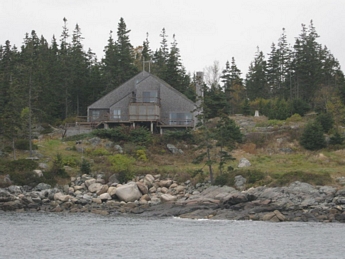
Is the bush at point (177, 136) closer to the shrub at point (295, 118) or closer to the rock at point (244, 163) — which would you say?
the rock at point (244, 163)

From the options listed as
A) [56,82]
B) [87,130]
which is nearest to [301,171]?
[87,130]

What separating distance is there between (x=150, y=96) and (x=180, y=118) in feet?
15.2

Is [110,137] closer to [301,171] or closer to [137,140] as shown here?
[137,140]

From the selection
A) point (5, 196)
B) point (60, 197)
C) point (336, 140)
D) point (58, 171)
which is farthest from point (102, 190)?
point (336, 140)

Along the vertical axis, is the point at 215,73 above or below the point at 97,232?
above

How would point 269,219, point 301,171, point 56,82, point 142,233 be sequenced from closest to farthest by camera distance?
1. point 142,233
2. point 269,219
3. point 301,171
4. point 56,82

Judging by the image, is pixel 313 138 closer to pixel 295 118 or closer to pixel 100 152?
pixel 295 118

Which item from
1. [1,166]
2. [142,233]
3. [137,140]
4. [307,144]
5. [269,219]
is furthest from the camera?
[137,140]

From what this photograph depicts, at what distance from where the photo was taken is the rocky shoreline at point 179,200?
1538 inches

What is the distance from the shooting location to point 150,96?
68000 millimetres

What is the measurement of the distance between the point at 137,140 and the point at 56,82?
23111 mm

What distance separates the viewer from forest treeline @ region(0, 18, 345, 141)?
7119 centimetres

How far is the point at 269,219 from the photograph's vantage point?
37.8 m

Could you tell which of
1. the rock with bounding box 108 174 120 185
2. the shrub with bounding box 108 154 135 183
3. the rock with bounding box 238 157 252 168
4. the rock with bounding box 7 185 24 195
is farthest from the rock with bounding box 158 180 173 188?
the rock with bounding box 7 185 24 195
